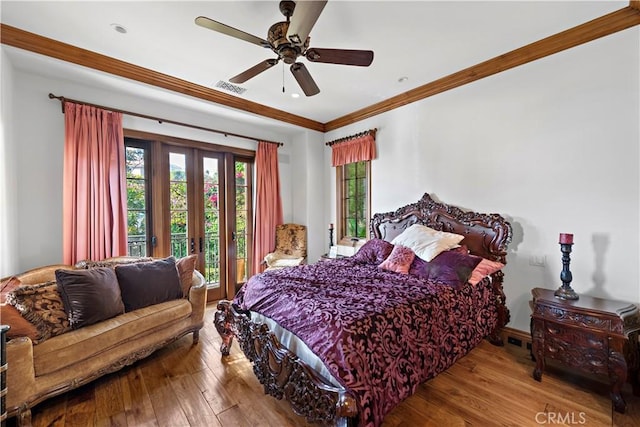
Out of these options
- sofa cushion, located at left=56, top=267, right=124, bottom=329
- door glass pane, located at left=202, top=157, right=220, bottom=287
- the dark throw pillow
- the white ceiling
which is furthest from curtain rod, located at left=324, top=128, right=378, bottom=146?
sofa cushion, located at left=56, top=267, right=124, bottom=329

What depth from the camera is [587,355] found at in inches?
77.9

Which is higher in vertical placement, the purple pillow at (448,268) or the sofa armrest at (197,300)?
the purple pillow at (448,268)

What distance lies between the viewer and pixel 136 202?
358 cm

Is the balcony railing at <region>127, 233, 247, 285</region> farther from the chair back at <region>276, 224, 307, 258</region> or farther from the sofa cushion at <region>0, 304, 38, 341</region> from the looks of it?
the sofa cushion at <region>0, 304, 38, 341</region>

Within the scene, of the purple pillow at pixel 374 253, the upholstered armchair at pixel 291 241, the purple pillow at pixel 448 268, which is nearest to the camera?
the purple pillow at pixel 448 268

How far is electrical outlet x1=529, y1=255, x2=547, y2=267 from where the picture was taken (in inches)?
106

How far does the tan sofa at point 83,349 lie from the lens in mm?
1727

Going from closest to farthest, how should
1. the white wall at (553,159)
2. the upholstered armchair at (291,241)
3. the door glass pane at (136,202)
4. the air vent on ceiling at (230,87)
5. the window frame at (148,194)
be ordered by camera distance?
the white wall at (553,159)
the air vent on ceiling at (230,87)
the door glass pane at (136,202)
the window frame at (148,194)
the upholstered armchair at (291,241)

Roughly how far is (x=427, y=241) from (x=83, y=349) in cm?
320

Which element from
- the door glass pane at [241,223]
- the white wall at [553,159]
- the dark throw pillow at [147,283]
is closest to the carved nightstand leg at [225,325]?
the dark throw pillow at [147,283]

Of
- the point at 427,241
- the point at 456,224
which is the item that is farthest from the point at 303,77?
the point at 456,224

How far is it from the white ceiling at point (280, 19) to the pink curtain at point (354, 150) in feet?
3.48

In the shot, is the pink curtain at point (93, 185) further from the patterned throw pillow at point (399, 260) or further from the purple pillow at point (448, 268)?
the purple pillow at point (448, 268)

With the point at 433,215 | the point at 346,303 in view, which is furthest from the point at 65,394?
the point at 433,215
